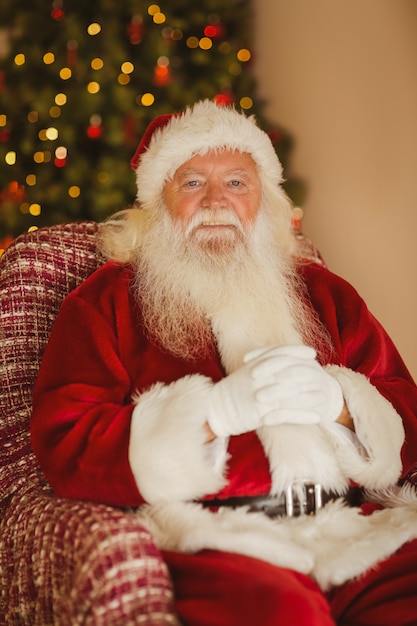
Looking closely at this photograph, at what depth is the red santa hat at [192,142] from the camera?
2.14m

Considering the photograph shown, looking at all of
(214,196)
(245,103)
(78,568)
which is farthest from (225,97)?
(78,568)

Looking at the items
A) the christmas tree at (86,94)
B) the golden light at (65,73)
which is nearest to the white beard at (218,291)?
the christmas tree at (86,94)

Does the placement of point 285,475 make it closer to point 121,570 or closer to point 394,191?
point 121,570

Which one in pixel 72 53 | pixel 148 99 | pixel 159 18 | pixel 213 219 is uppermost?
pixel 159 18

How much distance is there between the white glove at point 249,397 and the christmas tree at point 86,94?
221 centimetres

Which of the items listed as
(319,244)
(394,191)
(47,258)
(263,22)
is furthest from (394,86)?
(47,258)

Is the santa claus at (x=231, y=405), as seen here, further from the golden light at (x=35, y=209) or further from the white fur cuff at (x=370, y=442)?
the golden light at (x=35, y=209)

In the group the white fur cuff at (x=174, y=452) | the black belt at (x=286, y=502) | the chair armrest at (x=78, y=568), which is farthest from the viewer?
the black belt at (x=286, y=502)

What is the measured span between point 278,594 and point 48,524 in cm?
52

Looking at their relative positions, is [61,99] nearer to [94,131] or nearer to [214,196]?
[94,131]

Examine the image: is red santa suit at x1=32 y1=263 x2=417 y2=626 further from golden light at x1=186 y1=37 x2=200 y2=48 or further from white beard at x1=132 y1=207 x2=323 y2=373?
golden light at x1=186 y1=37 x2=200 y2=48

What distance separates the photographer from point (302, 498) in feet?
5.54

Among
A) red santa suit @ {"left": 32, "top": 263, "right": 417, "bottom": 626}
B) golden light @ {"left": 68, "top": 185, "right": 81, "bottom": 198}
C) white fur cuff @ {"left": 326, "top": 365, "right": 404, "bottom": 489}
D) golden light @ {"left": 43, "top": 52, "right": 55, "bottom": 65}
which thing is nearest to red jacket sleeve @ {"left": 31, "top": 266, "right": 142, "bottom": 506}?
red santa suit @ {"left": 32, "top": 263, "right": 417, "bottom": 626}

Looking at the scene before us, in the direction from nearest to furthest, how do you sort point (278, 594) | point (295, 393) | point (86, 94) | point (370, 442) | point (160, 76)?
point (278, 594) < point (295, 393) < point (370, 442) < point (86, 94) < point (160, 76)
